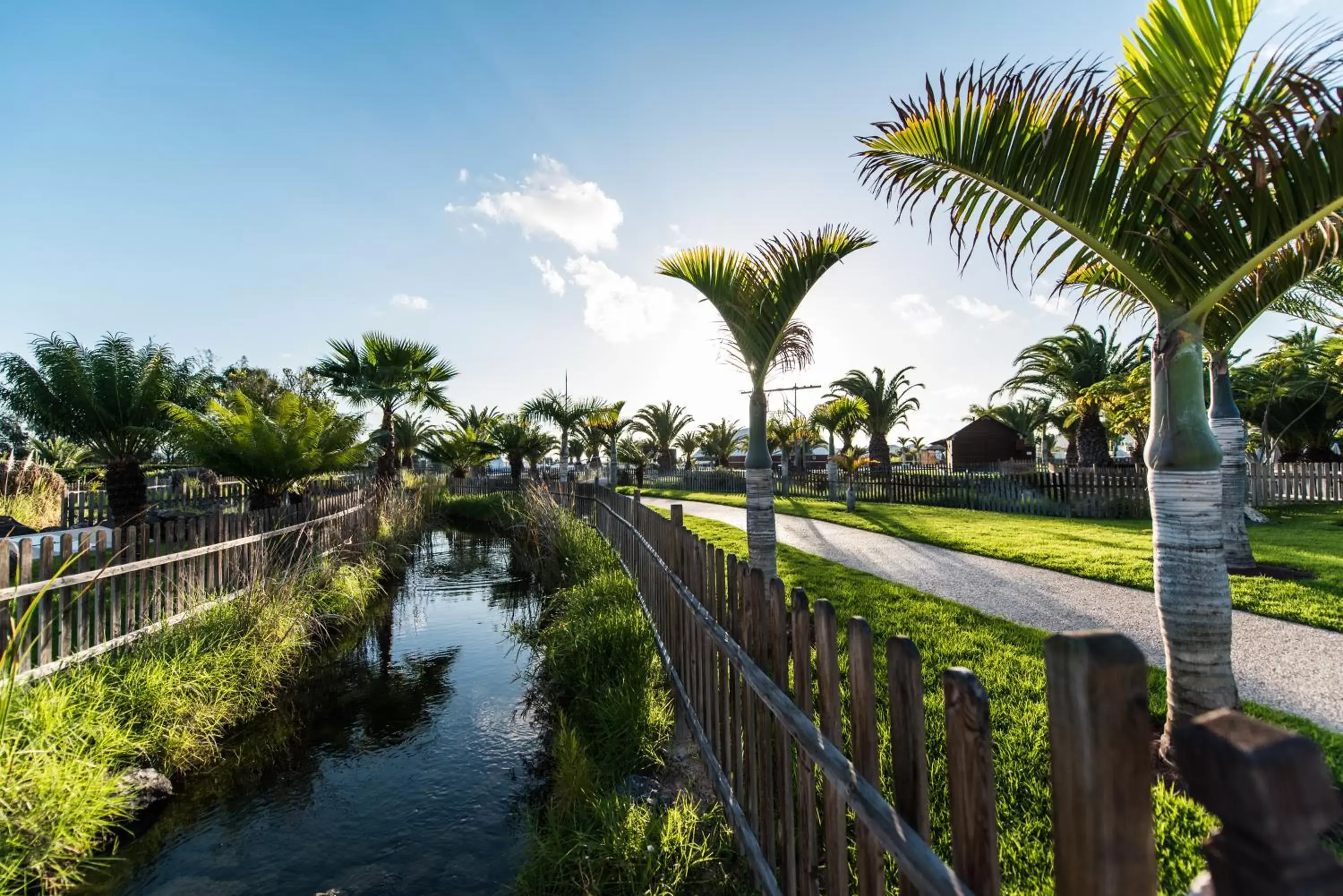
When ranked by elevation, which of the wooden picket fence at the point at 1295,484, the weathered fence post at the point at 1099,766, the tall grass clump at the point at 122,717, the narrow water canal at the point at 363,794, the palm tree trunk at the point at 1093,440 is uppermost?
the palm tree trunk at the point at 1093,440

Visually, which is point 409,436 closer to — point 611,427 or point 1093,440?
point 611,427

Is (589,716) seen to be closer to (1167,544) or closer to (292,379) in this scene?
(1167,544)

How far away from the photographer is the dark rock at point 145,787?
376 cm

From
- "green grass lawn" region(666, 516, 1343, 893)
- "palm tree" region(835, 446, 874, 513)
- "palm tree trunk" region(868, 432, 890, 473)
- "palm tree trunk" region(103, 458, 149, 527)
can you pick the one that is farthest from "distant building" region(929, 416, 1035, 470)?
"palm tree trunk" region(103, 458, 149, 527)

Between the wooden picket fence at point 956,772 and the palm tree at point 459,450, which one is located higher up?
the palm tree at point 459,450

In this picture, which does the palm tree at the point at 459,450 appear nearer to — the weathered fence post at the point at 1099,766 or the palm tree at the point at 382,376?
the palm tree at the point at 382,376

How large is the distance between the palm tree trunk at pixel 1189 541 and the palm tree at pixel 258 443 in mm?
10383

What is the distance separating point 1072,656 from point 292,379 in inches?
1225

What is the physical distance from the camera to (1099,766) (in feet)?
3.08

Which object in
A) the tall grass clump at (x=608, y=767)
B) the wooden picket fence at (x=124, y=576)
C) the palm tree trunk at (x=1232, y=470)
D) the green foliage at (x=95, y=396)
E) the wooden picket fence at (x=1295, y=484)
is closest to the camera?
the tall grass clump at (x=608, y=767)

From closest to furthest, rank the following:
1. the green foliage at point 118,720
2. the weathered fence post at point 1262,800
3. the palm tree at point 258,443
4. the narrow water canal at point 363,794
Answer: the weathered fence post at point 1262,800, the green foliage at point 118,720, the narrow water canal at point 363,794, the palm tree at point 258,443

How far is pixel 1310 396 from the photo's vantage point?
22.1 m

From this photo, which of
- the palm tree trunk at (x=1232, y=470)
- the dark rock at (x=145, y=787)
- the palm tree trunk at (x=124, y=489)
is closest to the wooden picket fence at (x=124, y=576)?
the dark rock at (x=145, y=787)

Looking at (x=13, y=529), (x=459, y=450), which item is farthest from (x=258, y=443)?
(x=459, y=450)
